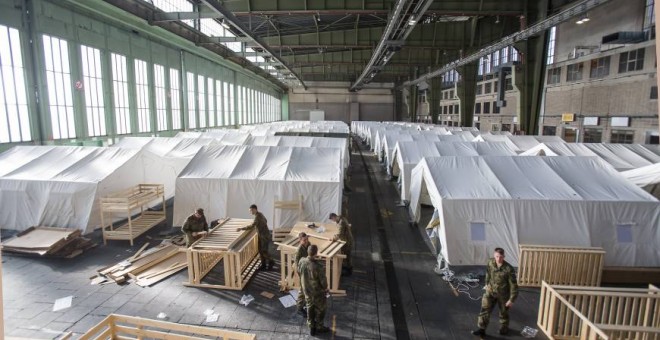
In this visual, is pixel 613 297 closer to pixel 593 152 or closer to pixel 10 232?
pixel 593 152

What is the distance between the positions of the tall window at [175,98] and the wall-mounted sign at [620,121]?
97.6 feet

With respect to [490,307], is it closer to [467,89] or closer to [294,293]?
[294,293]

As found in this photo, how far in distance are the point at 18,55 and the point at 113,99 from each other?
5686 mm

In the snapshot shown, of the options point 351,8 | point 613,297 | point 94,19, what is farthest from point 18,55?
point 613,297

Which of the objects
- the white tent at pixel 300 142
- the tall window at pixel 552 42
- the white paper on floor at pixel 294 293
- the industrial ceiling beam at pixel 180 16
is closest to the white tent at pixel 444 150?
the white tent at pixel 300 142

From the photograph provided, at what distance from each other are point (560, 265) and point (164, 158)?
1512 centimetres

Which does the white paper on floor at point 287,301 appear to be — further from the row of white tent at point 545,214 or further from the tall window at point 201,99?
the tall window at point 201,99

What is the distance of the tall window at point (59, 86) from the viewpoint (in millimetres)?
16547

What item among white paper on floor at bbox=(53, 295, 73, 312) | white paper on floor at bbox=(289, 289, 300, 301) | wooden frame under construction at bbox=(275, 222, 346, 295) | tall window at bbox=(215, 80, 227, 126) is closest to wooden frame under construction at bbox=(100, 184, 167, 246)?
white paper on floor at bbox=(53, 295, 73, 312)

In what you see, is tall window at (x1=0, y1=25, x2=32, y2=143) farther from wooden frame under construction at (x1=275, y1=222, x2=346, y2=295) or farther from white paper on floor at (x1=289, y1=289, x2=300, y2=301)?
white paper on floor at (x1=289, y1=289, x2=300, y2=301)

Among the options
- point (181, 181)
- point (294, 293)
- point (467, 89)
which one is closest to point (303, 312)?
point (294, 293)

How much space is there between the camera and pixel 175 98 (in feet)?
91.3

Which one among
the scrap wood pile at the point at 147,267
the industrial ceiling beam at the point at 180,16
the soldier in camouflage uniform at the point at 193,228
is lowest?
the scrap wood pile at the point at 147,267

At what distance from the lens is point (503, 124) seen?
39.0 metres
